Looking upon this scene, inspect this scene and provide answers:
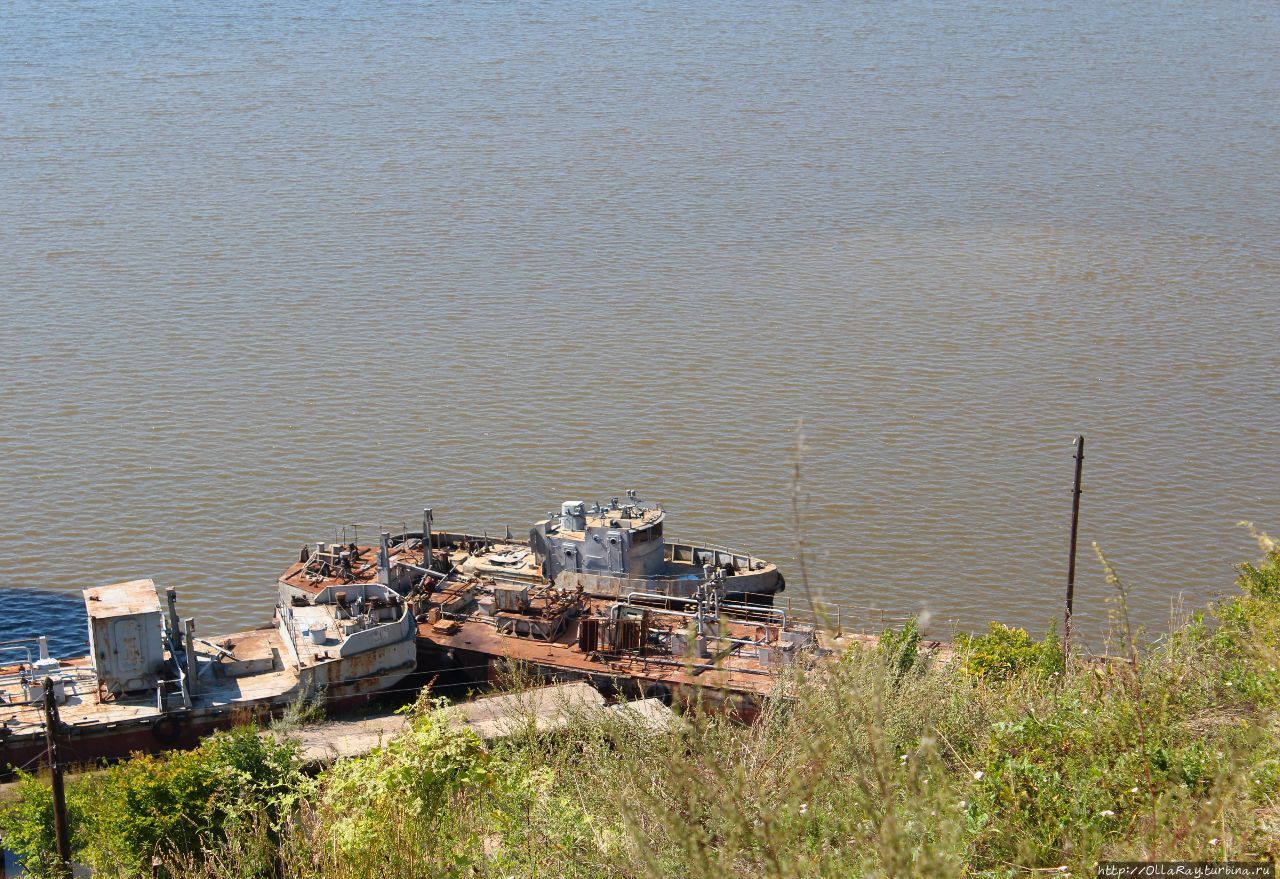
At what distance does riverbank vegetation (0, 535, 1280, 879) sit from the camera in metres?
8.30

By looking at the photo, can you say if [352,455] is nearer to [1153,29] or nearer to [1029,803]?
[1029,803]

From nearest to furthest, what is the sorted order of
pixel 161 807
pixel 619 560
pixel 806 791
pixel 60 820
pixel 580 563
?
pixel 806 791
pixel 60 820
pixel 161 807
pixel 619 560
pixel 580 563

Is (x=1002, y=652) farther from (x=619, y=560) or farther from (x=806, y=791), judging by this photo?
(x=806, y=791)

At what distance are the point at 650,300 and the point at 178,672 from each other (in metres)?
26.6

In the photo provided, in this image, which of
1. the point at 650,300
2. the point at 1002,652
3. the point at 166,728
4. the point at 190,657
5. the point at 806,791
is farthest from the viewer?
the point at 650,300

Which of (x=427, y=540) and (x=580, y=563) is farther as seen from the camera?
(x=427, y=540)

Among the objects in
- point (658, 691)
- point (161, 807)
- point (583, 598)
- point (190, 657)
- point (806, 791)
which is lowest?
point (658, 691)

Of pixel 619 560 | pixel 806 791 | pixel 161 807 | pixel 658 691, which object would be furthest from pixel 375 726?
pixel 806 791

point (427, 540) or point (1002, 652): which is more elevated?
point (427, 540)

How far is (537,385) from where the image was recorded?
144ft

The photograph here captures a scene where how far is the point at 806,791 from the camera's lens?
1060 centimetres

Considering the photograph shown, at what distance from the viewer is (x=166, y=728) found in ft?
85.9

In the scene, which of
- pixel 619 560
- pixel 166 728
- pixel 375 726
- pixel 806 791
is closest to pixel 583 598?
pixel 619 560

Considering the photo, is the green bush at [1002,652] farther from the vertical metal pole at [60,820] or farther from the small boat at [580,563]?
the vertical metal pole at [60,820]
